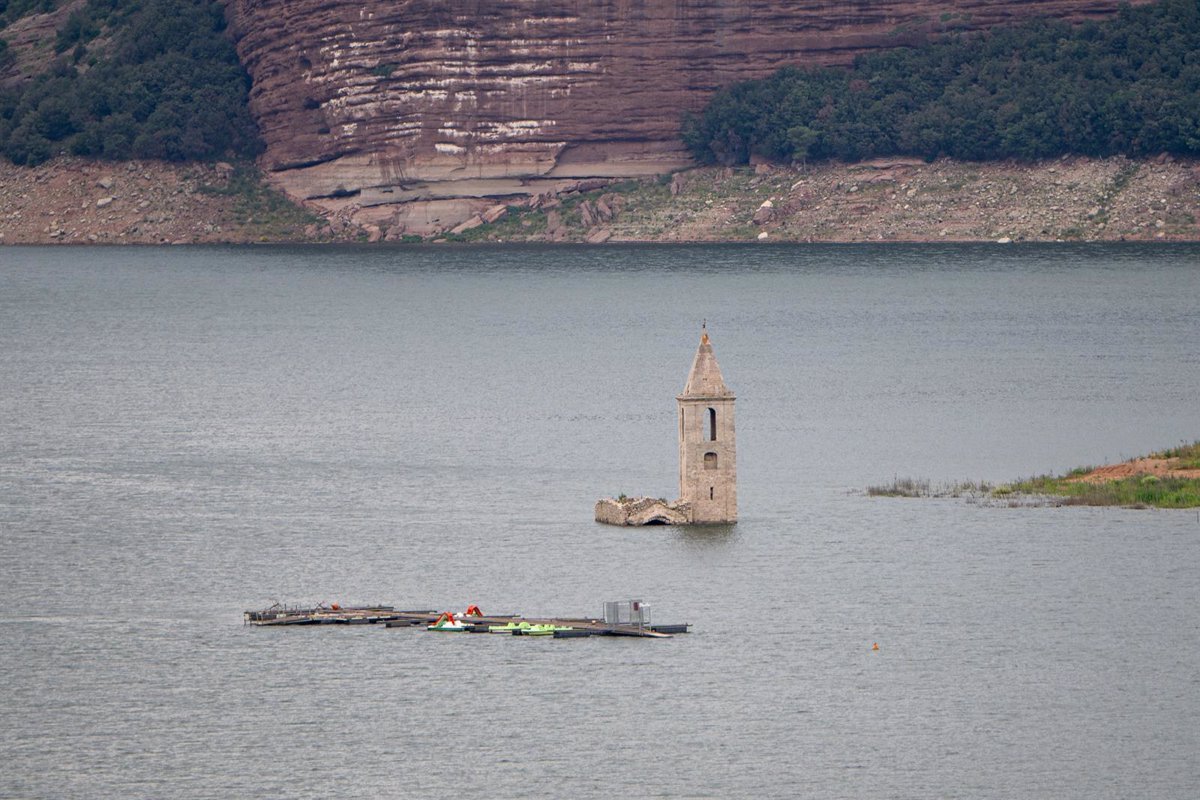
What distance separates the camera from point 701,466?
75.4 metres

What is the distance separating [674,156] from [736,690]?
463ft

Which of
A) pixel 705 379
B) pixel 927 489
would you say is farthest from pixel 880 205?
pixel 705 379

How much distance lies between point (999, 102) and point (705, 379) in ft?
406

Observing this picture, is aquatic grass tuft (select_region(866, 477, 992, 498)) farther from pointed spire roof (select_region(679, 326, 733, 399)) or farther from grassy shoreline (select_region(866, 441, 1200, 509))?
pointed spire roof (select_region(679, 326, 733, 399))

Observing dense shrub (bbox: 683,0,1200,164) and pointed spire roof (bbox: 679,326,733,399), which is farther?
dense shrub (bbox: 683,0,1200,164)

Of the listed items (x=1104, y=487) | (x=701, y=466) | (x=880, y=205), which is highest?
(x=880, y=205)

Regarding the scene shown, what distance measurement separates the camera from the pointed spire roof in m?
73.8

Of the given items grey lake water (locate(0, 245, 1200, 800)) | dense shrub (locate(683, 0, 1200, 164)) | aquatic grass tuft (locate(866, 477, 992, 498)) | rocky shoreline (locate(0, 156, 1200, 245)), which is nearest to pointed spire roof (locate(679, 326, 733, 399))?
grey lake water (locate(0, 245, 1200, 800))

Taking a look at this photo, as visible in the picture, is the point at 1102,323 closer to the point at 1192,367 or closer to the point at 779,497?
the point at 1192,367

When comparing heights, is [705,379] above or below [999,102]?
below

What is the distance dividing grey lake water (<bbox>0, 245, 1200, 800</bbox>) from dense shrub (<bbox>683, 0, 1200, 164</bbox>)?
164ft

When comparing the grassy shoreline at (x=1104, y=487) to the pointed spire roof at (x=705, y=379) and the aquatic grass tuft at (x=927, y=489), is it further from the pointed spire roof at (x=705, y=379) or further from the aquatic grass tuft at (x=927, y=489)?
the pointed spire roof at (x=705, y=379)

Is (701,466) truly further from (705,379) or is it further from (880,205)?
(880,205)

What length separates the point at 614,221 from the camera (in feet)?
644
